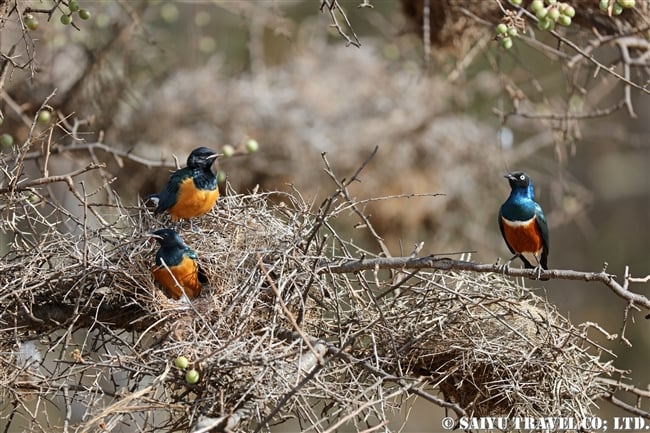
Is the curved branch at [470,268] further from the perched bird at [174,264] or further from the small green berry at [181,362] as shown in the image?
the small green berry at [181,362]

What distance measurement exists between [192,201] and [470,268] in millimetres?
1128

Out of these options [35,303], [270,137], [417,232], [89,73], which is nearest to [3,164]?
[35,303]

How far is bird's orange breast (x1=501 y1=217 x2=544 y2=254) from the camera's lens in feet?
12.3

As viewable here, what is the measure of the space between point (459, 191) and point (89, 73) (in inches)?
126

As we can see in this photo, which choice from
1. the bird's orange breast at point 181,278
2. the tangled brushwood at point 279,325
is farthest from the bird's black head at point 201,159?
the bird's orange breast at point 181,278

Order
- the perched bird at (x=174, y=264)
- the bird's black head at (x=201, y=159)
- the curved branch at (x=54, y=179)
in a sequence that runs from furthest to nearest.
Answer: the bird's black head at (x=201, y=159) → the perched bird at (x=174, y=264) → the curved branch at (x=54, y=179)

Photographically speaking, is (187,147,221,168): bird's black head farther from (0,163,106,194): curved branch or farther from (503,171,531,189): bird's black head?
(503,171,531,189): bird's black head

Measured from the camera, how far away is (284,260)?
3.03 metres

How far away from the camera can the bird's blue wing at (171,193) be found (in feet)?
11.8

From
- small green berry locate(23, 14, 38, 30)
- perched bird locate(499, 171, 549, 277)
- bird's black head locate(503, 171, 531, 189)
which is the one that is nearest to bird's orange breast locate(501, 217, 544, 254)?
perched bird locate(499, 171, 549, 277)

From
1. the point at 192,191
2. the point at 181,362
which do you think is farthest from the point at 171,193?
the point at 181,362

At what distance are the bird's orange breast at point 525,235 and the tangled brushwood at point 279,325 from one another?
39cm

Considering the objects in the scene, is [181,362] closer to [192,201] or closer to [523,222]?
[192,201]

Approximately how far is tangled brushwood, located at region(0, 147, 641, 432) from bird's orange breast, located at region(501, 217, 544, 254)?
15.4 inches
